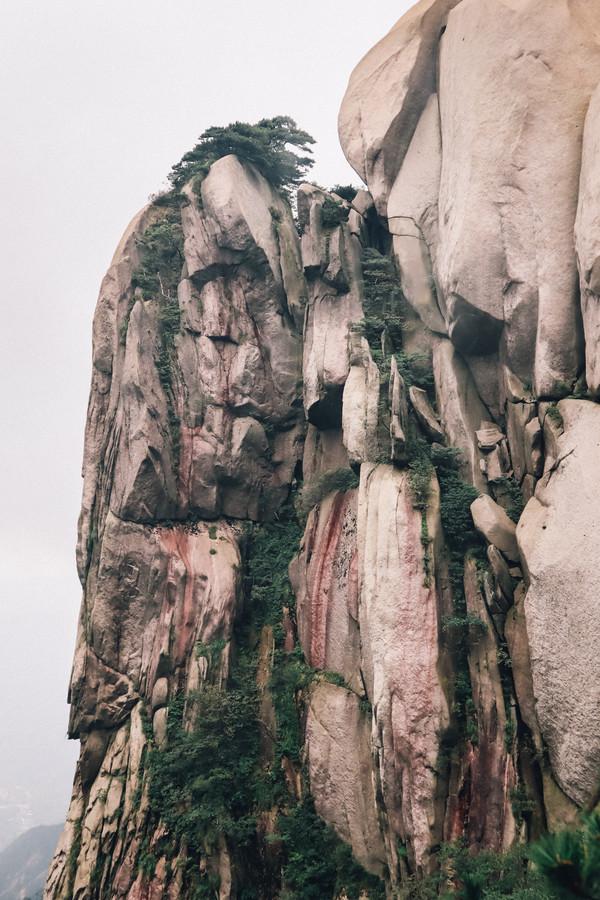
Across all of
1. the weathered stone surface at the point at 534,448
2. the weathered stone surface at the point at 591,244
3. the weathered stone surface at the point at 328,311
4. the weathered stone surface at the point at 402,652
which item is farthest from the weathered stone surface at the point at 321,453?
the weathered stone surface at the point at 591,244

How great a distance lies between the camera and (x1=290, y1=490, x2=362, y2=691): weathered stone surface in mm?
19297

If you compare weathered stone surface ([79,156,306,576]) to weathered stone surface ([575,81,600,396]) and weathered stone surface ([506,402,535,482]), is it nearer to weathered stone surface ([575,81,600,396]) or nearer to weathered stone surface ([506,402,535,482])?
weathered stone surface ([506,402,535,482])

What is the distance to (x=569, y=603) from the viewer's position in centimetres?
1345

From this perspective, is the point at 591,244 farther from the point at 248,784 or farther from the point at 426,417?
the point at 248,784

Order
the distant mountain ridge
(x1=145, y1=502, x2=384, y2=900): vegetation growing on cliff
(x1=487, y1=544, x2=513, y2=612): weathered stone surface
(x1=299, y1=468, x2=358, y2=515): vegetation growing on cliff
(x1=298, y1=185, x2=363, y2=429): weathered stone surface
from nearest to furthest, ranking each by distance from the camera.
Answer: (x1=487, y1=544, x2=513, y2=612): weathered stone surface < (x1=145, y1=502, x2=384, y2=900): vegetation growing on cliff < (x1=299, y1=468, x2=358, y2=515): vegetation growing on cliff < (x1=298, y1=185, x2=363, y2=429): weathered stone surface < the distant mountain ridge

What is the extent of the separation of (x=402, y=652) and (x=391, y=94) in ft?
65.4

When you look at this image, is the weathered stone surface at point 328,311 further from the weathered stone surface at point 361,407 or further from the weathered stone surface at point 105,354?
the weathered stone surface at point 105,354

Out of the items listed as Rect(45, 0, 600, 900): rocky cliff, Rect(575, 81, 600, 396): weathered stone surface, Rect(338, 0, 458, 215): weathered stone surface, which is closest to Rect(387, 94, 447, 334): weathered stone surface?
Rect(45, 0, 600, 900): rocky cliff

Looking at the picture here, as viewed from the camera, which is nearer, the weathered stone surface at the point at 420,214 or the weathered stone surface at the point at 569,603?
the weathered stone surface at the point at 569,603

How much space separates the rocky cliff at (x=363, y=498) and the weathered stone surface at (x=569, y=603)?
7cm

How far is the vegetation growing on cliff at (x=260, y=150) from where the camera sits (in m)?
28.4

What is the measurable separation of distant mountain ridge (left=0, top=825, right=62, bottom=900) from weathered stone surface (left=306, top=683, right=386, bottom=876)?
122 m

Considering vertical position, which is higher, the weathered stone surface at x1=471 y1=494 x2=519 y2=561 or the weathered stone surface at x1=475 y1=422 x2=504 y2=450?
the weathered stone surface at x1=475 y1=422 x2=504 y2=450

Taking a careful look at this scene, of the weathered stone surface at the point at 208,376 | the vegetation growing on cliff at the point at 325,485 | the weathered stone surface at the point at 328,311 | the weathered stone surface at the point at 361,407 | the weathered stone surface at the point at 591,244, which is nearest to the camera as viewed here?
the weathered stone surface at the point at 591,244
